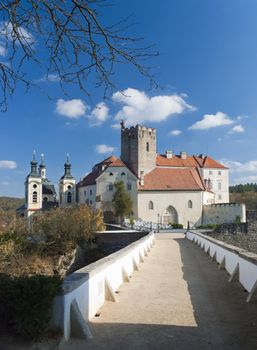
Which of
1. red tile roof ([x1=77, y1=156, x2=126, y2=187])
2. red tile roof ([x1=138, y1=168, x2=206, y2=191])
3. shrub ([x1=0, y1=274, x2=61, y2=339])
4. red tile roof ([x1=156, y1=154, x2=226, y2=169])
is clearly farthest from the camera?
red tile roof ([x1=156, y1=154, x2=226, y2=169])

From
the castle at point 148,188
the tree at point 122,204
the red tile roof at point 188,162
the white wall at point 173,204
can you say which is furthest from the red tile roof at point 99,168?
the red tile roof at point 188,162

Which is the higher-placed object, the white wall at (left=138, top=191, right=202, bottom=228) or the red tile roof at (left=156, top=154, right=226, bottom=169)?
the red tile roof at (left=156, top=154, right=226, bottom=169)

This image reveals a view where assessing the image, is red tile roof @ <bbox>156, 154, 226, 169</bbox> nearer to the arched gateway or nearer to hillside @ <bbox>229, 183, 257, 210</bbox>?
the arched gateway

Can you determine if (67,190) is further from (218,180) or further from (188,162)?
(218,180)

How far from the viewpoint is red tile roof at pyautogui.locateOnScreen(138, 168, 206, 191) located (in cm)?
6109

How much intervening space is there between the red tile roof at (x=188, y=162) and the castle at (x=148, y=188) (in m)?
0.22

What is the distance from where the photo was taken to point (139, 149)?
63.6m

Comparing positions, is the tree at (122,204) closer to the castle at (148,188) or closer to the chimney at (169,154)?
the castle at (148,188)

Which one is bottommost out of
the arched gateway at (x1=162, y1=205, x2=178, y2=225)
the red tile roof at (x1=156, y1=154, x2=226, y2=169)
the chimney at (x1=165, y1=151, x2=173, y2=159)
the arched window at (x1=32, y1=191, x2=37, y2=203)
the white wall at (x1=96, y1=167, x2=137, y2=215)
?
the arched gateway at (x1=162, y1=205, x2=178, y2=225)

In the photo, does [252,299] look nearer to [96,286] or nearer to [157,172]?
[96,286]

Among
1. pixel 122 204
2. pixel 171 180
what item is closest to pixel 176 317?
pixel 122 204

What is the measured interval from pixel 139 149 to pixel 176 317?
57.1 m

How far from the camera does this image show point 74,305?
18.4 feet

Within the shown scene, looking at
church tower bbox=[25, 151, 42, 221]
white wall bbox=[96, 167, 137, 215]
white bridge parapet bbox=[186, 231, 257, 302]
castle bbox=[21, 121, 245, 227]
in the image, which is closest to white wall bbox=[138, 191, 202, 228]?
castle bbox=[21, 121, 245, 227]
